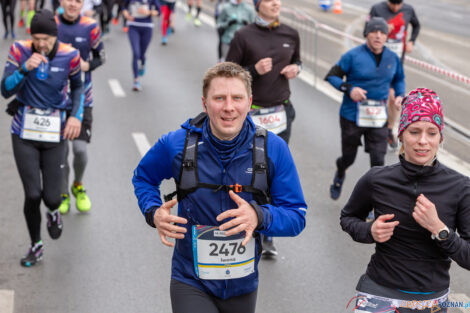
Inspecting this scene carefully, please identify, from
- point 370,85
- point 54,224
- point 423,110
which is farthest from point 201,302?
point 370,85

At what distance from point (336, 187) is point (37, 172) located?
3424 millimetres

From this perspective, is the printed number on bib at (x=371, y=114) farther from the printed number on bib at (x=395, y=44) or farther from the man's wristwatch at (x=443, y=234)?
the man's wristwatch at (x=443, y=234)

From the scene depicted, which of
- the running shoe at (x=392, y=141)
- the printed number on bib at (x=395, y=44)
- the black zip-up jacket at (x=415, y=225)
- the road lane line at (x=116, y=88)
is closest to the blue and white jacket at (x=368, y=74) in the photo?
the running shoe at (x=392, y=141)

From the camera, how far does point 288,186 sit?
4035mm

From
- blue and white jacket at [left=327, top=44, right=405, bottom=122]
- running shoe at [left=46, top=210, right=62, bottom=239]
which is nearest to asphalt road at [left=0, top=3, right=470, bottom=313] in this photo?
running shoe at [left=46, top=210, right=62, bottom=239]

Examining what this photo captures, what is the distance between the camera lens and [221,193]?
13.1 ft

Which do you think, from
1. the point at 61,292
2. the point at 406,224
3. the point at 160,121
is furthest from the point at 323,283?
the point at 160,121

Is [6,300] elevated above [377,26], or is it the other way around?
[377,26]

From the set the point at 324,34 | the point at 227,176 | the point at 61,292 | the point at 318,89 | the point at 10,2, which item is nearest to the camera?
the point at 227,176

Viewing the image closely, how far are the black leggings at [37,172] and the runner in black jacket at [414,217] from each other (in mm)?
3254

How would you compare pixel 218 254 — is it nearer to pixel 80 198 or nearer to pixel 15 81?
pixel 15 81

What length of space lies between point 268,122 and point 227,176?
132 inches

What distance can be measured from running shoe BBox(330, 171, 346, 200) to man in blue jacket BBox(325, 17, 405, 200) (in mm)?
542

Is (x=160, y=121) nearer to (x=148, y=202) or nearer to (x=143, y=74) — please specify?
(x=143, y=74)
